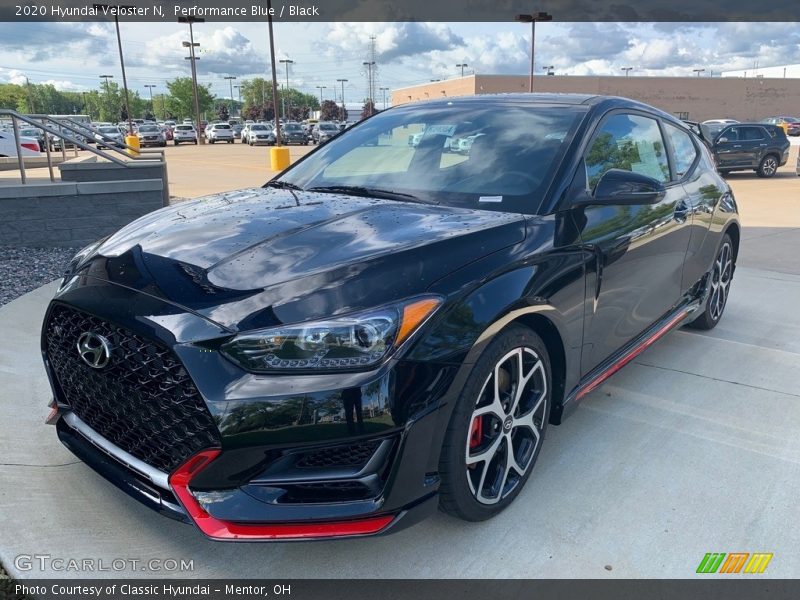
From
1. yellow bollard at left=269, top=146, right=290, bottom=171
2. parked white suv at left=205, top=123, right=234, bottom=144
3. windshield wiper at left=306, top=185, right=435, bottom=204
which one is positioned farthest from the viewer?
parked white suv at left=205, top=123, right=234, bottom=144

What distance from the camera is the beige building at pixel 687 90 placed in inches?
2395

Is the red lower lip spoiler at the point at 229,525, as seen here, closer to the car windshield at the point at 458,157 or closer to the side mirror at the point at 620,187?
the car windshield at the point at 458,157

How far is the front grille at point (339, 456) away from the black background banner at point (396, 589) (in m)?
0.56

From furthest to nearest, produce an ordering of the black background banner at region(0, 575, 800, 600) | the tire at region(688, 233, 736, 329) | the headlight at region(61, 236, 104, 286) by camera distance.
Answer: the tire at region(688, 233, 736, 329) → the headlight at region(61, 236, 104, 286) → the black background banner at region(0, 575, 800, 600)

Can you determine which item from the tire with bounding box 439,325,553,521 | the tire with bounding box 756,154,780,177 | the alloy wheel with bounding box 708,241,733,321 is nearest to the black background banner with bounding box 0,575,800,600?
the tire with bounding box 439,325,553,521

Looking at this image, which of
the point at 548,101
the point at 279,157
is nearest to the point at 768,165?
the point at 279,157

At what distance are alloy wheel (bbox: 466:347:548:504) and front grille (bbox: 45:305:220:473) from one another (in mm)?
986

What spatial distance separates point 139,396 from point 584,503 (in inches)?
75.2

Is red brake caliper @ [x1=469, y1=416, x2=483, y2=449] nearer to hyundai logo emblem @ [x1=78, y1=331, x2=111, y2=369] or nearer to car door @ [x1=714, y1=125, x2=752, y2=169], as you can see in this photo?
hyundai logo emblem @ [x1=78, y1=331, x2=111, y2=369]

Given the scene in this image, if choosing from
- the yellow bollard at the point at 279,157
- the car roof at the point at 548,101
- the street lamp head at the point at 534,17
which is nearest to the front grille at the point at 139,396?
the car roof at the point at 548,101

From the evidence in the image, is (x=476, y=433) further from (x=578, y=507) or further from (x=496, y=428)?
(x=578, y=507)

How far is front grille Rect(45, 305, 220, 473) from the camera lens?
78.4 inches

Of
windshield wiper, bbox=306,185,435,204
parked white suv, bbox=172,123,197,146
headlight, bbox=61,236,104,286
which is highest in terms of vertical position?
parked white suv, bbox=172,123,197,146

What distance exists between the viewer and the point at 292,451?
2.00 m
